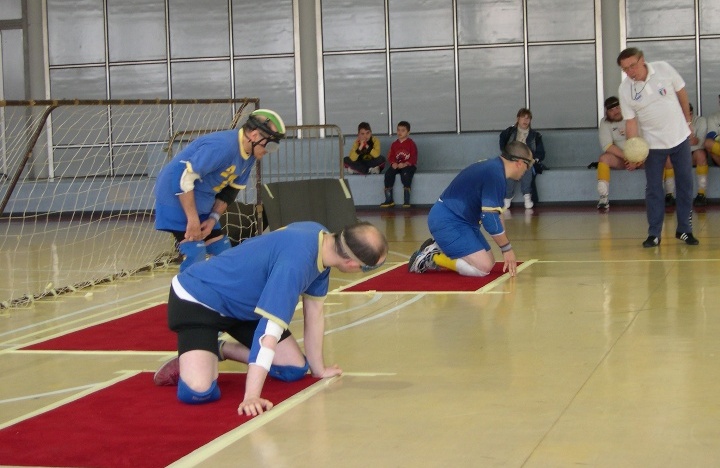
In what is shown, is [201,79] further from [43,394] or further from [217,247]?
[43,394]

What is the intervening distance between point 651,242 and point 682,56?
855cm

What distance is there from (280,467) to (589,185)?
13910 millimetres

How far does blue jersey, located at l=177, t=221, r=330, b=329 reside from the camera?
14.9 feet

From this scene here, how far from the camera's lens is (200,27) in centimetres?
1981

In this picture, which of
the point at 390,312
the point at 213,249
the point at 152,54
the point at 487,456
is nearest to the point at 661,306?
the point at 390,312

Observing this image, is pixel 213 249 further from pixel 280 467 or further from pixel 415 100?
pixel 415 100

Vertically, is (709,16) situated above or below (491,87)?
above

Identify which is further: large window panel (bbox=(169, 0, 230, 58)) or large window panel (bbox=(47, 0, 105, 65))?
large window panel (bbox=(47, 0, 105, 65))

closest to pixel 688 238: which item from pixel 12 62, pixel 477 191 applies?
pixel 477 191

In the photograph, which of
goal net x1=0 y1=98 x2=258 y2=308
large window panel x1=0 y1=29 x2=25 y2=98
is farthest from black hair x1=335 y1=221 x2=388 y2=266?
large window panel x1=0 y1=29 x2=25 y2=98

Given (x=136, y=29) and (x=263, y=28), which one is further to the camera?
(x=136, y=29)

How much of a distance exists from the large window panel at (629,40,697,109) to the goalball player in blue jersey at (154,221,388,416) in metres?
14.3

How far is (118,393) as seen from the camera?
5.01 meters

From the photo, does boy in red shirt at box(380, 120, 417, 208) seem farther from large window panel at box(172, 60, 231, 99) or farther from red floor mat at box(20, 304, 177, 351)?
red floor mat at box(20, 304, 177, 351)
